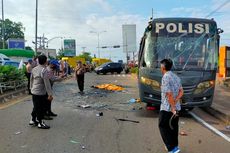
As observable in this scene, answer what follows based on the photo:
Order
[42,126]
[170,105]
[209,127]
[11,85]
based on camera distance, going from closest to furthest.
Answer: [170,105]
[42,126]
[209,127]
[11,85]

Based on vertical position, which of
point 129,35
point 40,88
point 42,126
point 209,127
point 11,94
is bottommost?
point 209,127

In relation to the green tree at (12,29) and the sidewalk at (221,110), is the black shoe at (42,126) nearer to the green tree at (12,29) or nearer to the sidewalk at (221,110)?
the sidewalk at (221,110)

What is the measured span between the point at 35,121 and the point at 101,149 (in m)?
3.09

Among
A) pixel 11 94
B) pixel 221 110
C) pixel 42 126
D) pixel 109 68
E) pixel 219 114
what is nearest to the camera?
pixel 42 126

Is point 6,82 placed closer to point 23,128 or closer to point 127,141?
point 23,128

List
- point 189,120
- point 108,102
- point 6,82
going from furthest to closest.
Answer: point 6,82
point 108,102
point 189,120

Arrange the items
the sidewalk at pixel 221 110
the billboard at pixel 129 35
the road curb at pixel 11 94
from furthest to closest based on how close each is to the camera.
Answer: the billboard at pixel 129 35 < the road curb at pixel 11 94 < the sidewalk at pixel 221 110

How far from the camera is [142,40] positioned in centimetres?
1292

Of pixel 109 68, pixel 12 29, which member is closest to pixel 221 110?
pixel 109 68

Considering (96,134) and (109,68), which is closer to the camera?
(96,134)

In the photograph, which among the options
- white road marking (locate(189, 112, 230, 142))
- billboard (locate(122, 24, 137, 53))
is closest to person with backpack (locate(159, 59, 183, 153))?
white road marking (locate(189, 112, 230, 142))

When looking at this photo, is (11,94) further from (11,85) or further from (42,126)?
(42,126)

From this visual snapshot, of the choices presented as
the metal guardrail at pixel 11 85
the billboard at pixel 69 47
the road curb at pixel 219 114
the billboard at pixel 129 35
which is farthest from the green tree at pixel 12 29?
the road curb at pixel 219 114

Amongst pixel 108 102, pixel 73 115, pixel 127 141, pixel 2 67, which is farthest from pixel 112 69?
pixel 127 141
